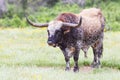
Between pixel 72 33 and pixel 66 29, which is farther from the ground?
pixel 66 29

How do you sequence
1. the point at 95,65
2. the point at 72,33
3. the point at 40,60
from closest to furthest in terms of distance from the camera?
the point at 72,33, the point at 95,65, the point at 40,60

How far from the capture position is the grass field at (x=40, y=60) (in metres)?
10.3

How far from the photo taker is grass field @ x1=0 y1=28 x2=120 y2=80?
10281mm

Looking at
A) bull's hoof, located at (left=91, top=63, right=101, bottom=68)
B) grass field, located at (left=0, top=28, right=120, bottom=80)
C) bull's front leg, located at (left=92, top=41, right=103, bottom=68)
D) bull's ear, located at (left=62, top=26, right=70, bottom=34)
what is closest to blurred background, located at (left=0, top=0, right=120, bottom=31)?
grass field, located at (left=0, top=28, right=120, bottom=80)

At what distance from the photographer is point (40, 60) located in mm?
13891

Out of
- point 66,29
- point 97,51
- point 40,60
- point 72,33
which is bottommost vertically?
point 40,60

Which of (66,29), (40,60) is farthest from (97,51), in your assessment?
(66,29)

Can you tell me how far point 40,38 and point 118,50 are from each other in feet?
15.5

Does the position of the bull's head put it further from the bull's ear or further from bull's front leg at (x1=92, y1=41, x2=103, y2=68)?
bull's front leg at (x1=92, y1=41, x2=103, y2=68)

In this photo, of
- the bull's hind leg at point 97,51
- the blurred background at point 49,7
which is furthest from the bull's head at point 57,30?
the blurred background at point 49,7

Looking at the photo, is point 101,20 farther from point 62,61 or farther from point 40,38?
point 40,38

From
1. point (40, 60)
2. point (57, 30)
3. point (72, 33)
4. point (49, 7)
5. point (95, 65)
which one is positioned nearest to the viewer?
point (57, 30)

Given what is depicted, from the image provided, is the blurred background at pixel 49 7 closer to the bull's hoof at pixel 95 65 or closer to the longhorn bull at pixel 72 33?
the bull's hoof at pixel 95 65

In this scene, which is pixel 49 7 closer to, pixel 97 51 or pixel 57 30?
pixel 97 51
